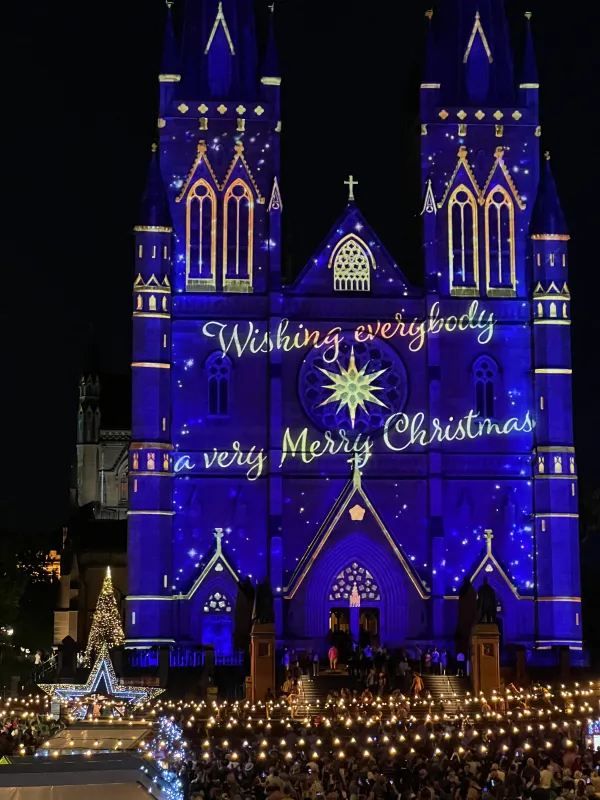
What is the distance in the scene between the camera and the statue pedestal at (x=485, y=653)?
181 ft

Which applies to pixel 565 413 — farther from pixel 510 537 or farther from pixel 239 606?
pixel 239 606

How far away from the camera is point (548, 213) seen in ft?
208

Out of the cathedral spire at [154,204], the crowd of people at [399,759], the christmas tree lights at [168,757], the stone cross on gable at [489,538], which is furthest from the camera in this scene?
the cathedral spire at [154,204]

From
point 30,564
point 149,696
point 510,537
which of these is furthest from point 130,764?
point 30,564

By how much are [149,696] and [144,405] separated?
16.7 meters

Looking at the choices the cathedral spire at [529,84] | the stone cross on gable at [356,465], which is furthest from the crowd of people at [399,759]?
the cathedral spire at [529,84]

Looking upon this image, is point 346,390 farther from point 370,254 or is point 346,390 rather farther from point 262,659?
point 262,659

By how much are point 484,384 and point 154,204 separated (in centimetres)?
1524

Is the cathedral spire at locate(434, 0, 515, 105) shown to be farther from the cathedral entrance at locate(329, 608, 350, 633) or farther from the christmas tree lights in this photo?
the christmas tree lights

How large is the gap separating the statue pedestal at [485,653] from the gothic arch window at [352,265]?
51.3ft

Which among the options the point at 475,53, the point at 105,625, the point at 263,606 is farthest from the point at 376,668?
the point at 475,53

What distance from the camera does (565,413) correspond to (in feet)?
204

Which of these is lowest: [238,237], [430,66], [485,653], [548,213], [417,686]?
[417,686]

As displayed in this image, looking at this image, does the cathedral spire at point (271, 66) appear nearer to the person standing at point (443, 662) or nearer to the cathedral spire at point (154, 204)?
the cathedral spire at point (154, 204)
